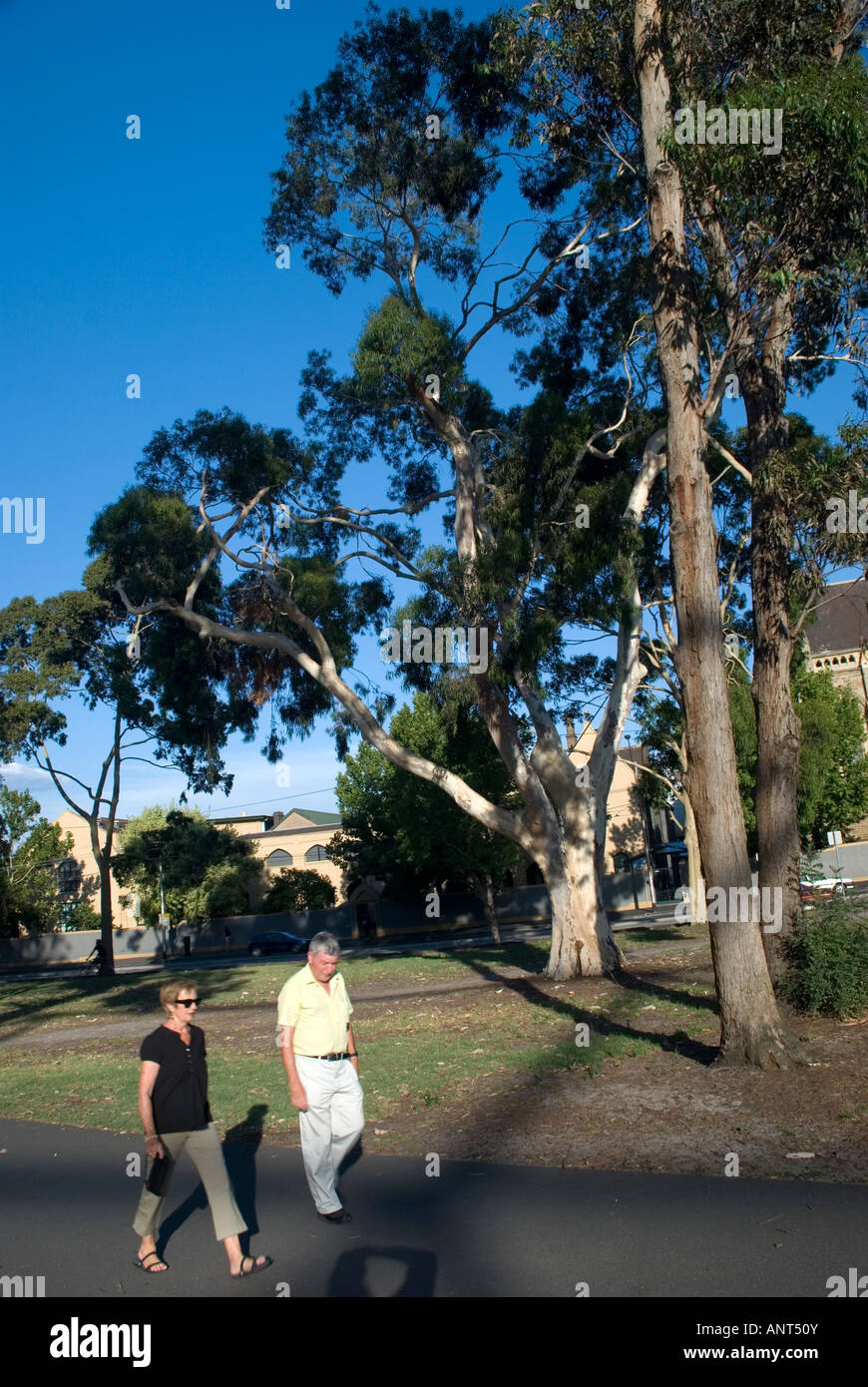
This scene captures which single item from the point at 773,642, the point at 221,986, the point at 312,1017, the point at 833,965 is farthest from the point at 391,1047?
the point at 221,986

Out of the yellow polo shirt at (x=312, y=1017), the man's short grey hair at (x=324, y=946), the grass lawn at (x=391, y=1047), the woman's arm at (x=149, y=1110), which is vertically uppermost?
the man's short grey hair at (x=324, y=946)

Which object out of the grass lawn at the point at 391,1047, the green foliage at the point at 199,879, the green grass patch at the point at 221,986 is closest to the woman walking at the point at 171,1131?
the grass lawn at the point at 391,1047

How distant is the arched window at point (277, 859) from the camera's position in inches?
2394

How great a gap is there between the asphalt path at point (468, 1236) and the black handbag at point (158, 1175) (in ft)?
1.40

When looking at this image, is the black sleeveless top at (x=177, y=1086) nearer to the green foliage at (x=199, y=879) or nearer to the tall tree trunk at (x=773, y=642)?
the tall tree trunk at (x=773, y=642)

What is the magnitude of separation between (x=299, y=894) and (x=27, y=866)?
16.5 metres

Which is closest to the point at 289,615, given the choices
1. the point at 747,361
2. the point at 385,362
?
the point at 385,362

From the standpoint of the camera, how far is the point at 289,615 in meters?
20.6

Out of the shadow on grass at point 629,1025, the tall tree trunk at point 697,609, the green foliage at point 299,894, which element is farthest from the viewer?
the green foliage at point 299,894

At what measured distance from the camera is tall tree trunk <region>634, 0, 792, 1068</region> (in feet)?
30.0

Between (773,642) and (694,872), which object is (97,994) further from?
(773,642)

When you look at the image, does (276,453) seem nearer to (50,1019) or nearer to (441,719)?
(441,719)

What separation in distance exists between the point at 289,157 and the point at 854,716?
34164 millimetres
